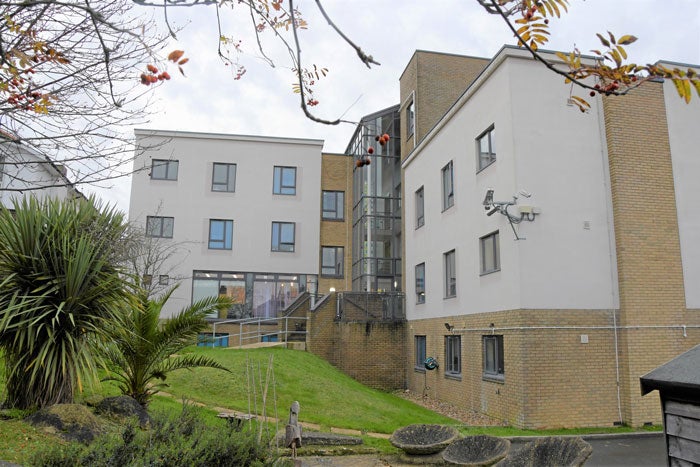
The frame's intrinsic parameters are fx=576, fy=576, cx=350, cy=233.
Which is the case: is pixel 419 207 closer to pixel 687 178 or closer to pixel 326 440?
pixel 687 178

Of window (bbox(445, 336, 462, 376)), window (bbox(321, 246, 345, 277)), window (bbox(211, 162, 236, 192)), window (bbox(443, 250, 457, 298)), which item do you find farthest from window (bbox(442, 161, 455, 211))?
window (bbox(211, 162, 236, 192))

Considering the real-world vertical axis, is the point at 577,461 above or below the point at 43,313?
below

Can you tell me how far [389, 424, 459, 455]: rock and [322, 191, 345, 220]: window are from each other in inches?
782

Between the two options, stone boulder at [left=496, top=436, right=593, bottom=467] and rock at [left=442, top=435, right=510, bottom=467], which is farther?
rock at [left=442, top=435, right=510, bottom=467]

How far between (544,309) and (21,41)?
10341mm

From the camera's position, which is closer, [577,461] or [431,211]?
[577,461]

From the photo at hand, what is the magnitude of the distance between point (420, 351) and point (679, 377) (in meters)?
14.7

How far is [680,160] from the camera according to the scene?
12992 mm

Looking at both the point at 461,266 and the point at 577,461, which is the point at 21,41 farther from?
the point at 461,266

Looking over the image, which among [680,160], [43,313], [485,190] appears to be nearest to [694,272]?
[680,160]

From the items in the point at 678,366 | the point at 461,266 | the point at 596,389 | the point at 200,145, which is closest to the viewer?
the point at 678,366

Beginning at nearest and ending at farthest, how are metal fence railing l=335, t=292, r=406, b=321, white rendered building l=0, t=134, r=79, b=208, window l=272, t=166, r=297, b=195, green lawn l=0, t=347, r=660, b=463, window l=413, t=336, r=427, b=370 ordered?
white rendered building l=0, t=134, r=79, b=208 < green lawn l=0, t=347, r=660, b=463 < window l=413, t=336, r=427, b=370 < metal fence railing l=335, t=292, r=406, b=321 < window l=272, t=166, r=297, b=195

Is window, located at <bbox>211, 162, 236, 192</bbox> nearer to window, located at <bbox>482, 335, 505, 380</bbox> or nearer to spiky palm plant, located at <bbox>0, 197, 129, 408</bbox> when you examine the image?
window, located at <bbox>482, 335, 505, 380</bbox>

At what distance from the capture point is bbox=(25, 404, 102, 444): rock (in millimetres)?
6430
